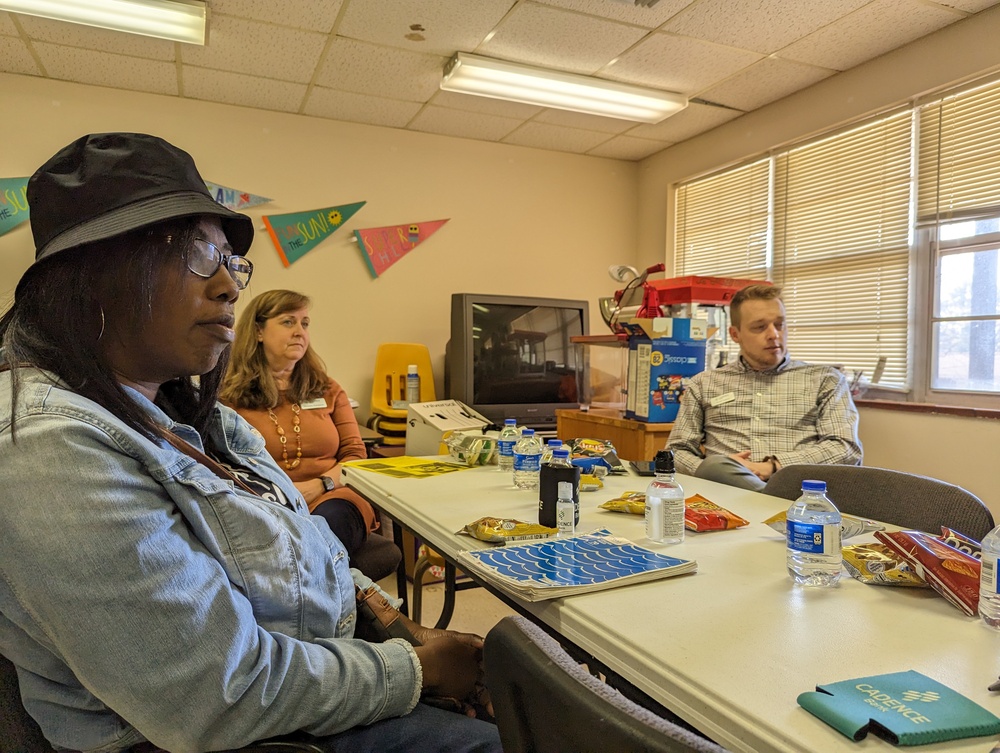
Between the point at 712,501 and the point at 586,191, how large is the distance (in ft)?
11.2

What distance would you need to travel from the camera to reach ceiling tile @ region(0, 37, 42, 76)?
9.61 ft

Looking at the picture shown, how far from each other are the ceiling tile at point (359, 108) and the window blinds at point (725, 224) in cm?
186

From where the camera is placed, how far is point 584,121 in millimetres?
3918

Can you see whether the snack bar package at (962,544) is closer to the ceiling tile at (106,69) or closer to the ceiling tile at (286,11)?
the ceiling tile at (286,11)

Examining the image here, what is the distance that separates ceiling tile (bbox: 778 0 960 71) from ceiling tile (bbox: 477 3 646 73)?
78 cm

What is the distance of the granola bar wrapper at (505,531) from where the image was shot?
4.02 ft

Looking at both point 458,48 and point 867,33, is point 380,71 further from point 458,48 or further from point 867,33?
point 867,33

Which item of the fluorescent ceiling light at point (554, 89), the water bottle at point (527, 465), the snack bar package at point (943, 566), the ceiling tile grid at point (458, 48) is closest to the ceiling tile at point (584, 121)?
the ceiling tile grid at point (458, 48)

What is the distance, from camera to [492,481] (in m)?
1.82

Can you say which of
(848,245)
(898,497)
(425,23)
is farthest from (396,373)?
(898,497)

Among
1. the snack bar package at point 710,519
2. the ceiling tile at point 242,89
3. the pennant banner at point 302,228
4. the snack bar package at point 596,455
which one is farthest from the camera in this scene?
the pennant banner at point 302,228

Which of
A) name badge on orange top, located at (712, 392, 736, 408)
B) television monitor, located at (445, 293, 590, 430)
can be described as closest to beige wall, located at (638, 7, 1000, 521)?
name badge on orange top, located at (712, 392, 736, 408)

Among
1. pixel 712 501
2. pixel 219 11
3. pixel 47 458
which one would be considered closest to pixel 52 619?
pixel 47 458

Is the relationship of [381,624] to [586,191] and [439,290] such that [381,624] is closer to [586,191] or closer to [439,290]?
[439,290]
